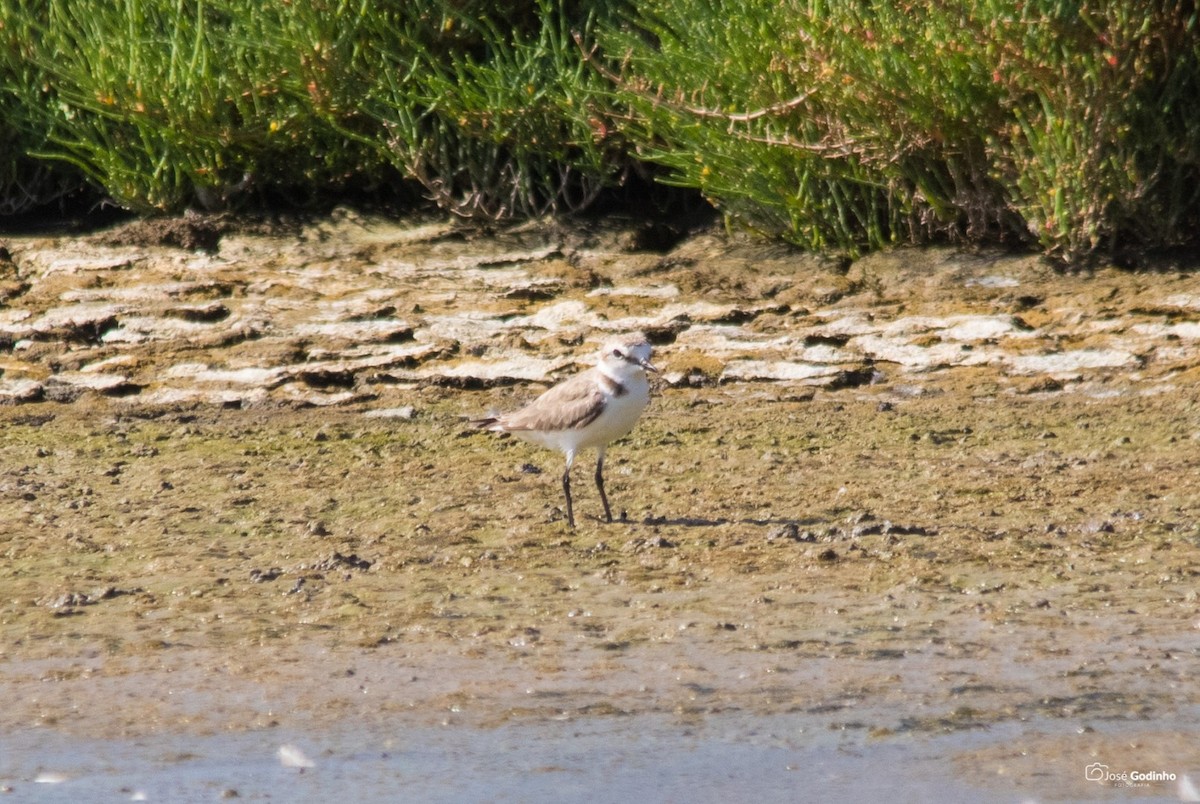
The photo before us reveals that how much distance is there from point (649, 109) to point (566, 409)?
2.78 metres

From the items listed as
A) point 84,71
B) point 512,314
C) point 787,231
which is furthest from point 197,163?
point 787,231

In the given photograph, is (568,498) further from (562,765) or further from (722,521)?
(562,765)

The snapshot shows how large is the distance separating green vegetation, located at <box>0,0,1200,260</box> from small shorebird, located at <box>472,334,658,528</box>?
87.7 inches

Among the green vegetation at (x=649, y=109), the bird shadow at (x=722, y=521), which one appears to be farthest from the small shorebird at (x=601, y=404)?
the green vegetation at (x=649, y=109)

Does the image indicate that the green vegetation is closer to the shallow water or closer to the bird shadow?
the bird shadow

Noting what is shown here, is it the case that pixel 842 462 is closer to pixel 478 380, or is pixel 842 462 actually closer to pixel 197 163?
pixel 478 380

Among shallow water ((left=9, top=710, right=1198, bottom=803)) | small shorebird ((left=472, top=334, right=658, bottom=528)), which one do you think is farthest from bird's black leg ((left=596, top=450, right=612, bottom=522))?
shallow water ((left=9, top=710, right=1198, bottom=803))

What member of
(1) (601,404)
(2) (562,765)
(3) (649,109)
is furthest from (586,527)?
(3) (649,109)

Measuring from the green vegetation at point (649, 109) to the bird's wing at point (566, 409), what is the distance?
2.25 m

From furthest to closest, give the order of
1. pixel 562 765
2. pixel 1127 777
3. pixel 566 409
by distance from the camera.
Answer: pixel 566 409
pixel 562 765
pixel 1127 777

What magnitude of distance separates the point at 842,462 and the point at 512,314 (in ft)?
7.94

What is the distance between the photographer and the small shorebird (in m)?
6.54

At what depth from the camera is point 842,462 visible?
7.17 meters

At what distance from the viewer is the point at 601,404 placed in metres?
6.54
